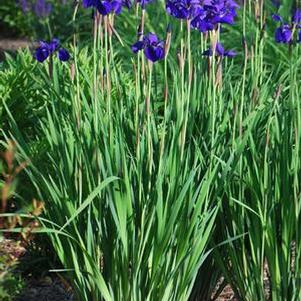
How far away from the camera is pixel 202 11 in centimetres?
297

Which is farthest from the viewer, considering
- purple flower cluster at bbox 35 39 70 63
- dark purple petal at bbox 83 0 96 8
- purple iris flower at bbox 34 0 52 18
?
purple iris flower at bbox 34 0 52 18

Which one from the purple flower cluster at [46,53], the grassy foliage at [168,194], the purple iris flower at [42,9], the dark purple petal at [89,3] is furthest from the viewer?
the purple iris flower at [42,9]

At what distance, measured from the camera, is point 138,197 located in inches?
118

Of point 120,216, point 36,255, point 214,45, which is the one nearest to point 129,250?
point 120,216

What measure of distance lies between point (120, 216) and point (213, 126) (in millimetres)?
507

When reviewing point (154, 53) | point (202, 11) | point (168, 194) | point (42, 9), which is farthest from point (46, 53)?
point (42, 9)

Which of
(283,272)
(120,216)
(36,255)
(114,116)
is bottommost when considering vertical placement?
(36,255)

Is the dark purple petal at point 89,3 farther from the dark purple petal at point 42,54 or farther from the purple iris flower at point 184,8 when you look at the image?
the dark purple petal at point 42,54

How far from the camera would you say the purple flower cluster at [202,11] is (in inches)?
114

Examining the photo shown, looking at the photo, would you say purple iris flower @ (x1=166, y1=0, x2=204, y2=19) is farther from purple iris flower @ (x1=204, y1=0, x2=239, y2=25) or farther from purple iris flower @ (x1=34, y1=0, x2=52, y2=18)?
Answer: purple iris flower @ (x1=34, y1=0, x2=52, y2=18)

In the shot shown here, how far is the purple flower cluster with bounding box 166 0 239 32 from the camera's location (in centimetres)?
290

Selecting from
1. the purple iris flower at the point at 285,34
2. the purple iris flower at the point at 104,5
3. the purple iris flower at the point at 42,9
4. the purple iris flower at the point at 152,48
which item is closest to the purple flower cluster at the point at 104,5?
the purple iris flower at the point at 104,5

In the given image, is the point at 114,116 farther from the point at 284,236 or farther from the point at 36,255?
the point at 36,255

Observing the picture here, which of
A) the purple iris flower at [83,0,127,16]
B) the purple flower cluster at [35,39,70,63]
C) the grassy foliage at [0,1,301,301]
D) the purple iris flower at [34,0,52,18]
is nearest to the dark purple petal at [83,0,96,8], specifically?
the purple iris flower at [83,0,127,16]
